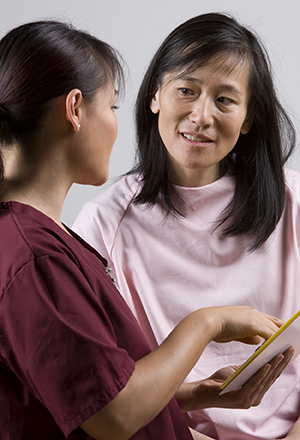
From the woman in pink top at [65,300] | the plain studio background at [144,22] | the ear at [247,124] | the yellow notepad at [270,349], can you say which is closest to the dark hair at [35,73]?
the woman in pink top at [65,300]

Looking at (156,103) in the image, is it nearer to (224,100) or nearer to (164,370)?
(224,100)

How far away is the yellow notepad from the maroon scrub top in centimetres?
22

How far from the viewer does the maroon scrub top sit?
597 millimetres

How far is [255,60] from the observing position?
1.24m

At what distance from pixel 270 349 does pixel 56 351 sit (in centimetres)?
35

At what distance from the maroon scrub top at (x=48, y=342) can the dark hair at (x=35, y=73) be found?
0.15 m

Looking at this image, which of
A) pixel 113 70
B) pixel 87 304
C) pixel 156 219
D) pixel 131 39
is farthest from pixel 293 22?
pixel 87 304

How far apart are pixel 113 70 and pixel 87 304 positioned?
42 centimetres

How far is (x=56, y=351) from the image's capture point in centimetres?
60

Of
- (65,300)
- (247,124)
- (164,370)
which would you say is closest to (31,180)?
(65,300)

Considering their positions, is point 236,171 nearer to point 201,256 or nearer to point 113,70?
point 201,256

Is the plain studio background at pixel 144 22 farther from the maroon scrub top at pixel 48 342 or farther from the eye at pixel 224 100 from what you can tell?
the maroon scrub top at pixel 48 342

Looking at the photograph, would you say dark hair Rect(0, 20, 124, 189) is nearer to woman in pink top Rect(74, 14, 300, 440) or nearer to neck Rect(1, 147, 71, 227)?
neck Rect(1, 147, 71, 227)

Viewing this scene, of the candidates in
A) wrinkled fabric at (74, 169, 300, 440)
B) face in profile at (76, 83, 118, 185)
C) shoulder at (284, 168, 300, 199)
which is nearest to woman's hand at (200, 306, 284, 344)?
face in profile at (76, 83, 118, 185)
